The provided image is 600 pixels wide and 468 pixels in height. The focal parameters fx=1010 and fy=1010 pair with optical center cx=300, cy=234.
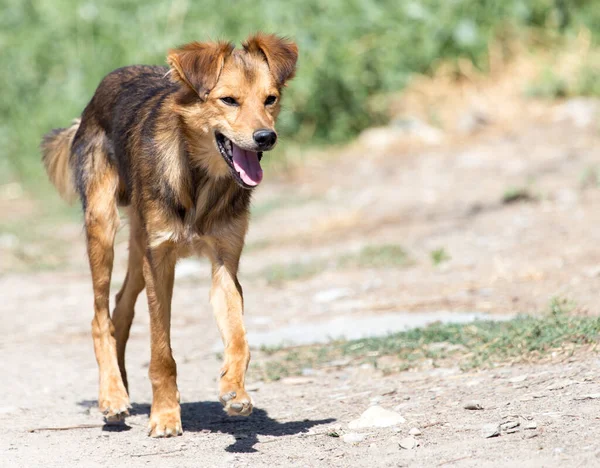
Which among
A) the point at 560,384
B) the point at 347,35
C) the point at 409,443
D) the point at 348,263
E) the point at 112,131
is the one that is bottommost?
the point at 409,443

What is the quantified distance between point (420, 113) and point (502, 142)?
192cm

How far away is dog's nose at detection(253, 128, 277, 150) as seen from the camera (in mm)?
4574

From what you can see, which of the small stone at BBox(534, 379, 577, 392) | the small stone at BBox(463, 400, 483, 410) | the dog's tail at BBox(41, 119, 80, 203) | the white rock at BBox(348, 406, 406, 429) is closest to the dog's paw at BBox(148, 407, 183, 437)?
the white rock at BBox(348, 406, 406, 429)

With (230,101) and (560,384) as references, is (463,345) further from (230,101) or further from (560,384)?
(230,101)

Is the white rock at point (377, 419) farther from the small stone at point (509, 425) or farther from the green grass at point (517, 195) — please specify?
the green grass at point (517, 195)

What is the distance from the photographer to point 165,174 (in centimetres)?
500

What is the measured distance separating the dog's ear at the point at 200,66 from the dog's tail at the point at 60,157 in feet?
5.46

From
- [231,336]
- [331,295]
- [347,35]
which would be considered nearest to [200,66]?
[231,336]

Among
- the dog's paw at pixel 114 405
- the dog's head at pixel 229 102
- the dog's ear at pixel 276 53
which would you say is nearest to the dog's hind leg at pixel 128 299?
the dog's paw at pixel 114 405

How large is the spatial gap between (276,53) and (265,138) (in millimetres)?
697

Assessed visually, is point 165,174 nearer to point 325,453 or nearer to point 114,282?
point 325,453

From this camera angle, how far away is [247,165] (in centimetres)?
481

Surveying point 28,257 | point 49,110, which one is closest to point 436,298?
point 28,257

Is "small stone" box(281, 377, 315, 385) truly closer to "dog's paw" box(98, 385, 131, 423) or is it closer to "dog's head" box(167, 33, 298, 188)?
"dog's paw" box(98, 385, 131, 423)
